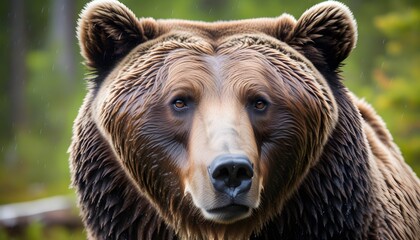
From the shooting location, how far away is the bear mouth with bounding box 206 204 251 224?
427 centimetres

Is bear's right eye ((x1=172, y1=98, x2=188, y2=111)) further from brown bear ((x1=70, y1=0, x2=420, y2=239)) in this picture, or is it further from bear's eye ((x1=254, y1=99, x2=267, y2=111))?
bear's eye ((x1=254, y1=99, x2=267, y2=111))

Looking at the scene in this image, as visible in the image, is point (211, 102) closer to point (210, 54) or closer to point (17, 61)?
point (210, 54)

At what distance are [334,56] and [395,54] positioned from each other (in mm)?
8232

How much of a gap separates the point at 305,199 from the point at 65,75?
1910cm

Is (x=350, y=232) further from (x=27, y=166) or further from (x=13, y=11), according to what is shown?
(x=13, y=11)

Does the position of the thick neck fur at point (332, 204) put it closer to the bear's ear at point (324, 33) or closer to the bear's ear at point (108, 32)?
the bear's ear at point (324, 33)

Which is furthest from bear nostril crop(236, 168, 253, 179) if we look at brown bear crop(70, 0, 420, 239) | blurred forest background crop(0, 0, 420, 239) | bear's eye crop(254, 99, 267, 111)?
blurred forest background crop(0, 0, 420, 239)

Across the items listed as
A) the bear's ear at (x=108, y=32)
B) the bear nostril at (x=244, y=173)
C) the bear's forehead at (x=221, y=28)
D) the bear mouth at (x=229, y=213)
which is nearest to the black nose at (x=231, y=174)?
the bear nostril at (x=244, y=173)

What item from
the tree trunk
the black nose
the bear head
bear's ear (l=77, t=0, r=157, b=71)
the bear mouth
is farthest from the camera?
the tree trunk

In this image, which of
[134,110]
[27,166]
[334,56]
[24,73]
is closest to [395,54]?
[334,56]

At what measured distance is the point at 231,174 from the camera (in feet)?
13.5

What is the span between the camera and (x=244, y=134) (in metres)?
4.37

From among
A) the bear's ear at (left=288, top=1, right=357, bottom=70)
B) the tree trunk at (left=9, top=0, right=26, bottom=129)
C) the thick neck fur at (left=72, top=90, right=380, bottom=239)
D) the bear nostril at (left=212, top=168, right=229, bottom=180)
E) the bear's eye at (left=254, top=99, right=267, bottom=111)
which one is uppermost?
the bear's ear at (left=288, top=1, right=357, bottom=70)

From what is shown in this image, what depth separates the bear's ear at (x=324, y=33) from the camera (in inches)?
196
